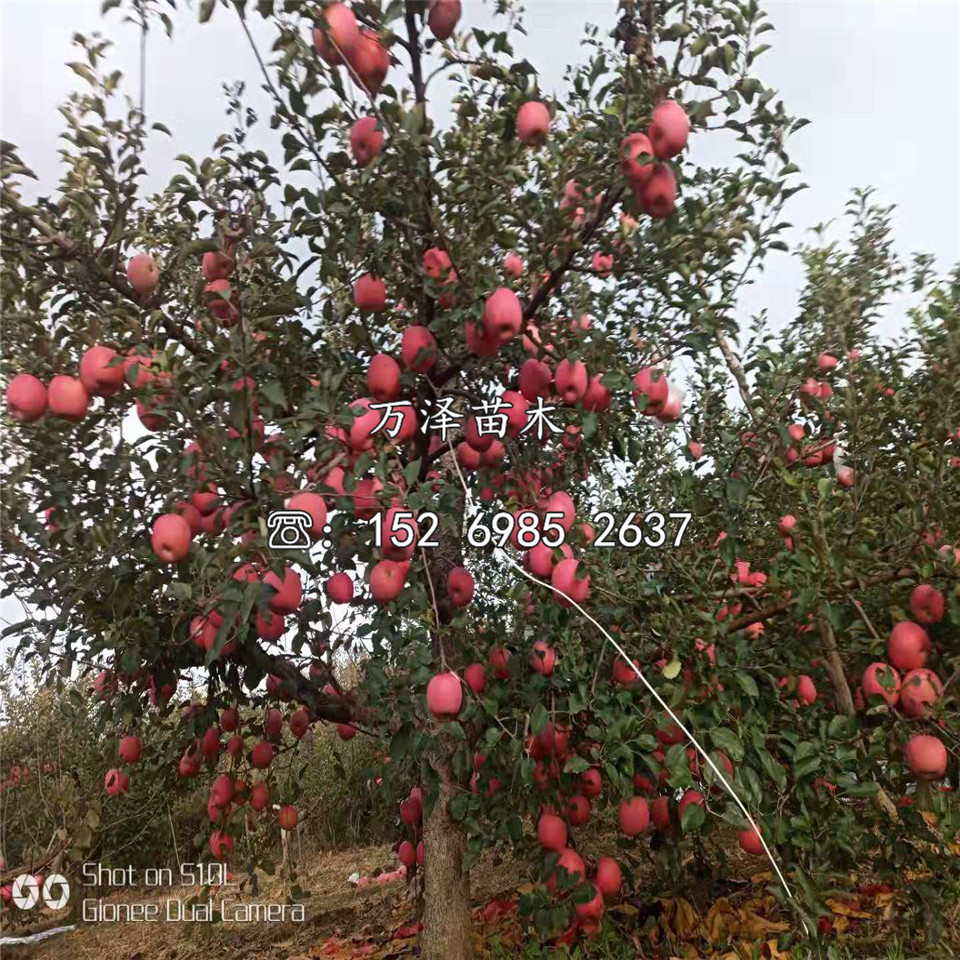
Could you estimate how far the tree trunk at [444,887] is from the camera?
279cm

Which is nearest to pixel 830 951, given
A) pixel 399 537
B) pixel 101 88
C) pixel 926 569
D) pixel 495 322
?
pixel 926 569

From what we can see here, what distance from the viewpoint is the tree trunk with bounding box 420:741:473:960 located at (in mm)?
2789

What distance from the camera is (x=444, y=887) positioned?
9.25 feet

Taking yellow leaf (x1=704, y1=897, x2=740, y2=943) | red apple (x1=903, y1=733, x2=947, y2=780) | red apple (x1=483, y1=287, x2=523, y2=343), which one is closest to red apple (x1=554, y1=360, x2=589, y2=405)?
red apple (x1=483, y1=287, x2=523, y2=343)

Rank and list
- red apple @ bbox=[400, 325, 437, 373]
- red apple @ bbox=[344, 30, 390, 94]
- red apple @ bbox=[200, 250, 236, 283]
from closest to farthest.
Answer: red apple @ bbox=[344, 30, 390, 94]
red apple @ bbox=[400, 325, 437, 373]
red apple @ bbox=[200, 250, 236, 283]

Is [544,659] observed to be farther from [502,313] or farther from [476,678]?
[502,313]

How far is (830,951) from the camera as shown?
187 centimetres

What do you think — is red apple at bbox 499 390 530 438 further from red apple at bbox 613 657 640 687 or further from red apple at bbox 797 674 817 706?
red apple at bbox 797 674 817 706

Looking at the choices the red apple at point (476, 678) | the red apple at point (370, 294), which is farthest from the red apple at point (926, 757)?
the red apple at point (370, 294)

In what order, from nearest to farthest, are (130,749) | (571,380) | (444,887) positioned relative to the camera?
1. (571,380)
2. (444,887)
3. (130,749)

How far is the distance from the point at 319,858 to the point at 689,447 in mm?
5180

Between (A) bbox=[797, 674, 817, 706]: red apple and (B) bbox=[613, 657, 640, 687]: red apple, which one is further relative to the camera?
(A) bbox=[797, 674, 817, 706]: red apple

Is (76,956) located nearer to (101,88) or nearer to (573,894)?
(573,894)

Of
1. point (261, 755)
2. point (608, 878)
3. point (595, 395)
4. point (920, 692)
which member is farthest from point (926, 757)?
point (261, 755)
